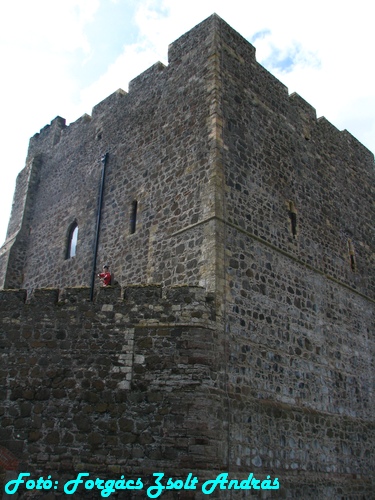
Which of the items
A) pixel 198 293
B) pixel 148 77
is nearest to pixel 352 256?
pixel 198 293

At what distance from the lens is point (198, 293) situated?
9945mm

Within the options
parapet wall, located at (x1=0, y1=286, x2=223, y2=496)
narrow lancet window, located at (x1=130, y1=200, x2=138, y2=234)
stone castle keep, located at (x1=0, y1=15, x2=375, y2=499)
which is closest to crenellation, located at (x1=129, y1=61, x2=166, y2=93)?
stone castle keep, located at (x1=0, y1=15, x2=375, y2=499)

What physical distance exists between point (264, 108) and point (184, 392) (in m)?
8.25

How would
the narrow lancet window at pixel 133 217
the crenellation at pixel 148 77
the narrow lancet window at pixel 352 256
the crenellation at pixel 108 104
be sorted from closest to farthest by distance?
the narrow lancet window at pixel 133 217, the crenellation at pixel 148 77, the narrow lancet window at pixel 352 256, the crenellation at pixel 108 104

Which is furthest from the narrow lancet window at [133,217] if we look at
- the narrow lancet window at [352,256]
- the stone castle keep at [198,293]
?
the narrow lancet window at [352,256]

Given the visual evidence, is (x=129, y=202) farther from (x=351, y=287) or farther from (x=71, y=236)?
(x=351, y=287)

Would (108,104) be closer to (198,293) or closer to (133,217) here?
(133,217)

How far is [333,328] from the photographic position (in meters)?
13.5

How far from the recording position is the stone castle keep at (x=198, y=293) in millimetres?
8969

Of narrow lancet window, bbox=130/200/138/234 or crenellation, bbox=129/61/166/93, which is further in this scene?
crenellation, bbox=129/61/166/93

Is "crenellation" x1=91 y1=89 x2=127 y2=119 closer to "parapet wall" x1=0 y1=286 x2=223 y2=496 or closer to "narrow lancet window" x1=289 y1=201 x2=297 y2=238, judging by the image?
"narrow lancet window" x1=289 y1=201 x2=297 y2=238

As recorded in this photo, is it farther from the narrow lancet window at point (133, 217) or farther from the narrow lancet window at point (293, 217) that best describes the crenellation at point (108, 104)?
the narrow lancet window at point (293, 217)

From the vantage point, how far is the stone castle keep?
8.97m

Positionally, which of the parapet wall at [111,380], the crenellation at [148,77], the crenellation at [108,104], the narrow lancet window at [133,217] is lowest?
the parapet wall at [111,380]
